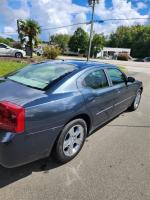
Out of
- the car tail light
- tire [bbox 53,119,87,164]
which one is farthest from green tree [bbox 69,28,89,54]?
the car tail light

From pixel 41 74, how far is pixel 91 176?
5.99 ft

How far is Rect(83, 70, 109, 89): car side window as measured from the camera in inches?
156

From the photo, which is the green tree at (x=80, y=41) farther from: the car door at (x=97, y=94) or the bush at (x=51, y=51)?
the car door at (x=97, y=94)

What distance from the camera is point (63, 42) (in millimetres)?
108000

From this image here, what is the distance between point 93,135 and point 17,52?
18416 millimetres

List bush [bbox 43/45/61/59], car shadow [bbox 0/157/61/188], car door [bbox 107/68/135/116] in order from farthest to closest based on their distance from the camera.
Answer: bush [bbox 43/45/61/59], car door [bbox 107/68/135/116], car shadow [bbox 0/157/61/188]

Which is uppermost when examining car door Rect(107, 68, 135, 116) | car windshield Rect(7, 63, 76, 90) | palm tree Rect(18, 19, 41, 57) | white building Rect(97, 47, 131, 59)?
palm tree Rect(18, 19, 41, 57)

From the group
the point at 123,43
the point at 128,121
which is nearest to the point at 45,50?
the point at 128,121

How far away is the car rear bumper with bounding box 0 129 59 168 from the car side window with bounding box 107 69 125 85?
2127 millimetres

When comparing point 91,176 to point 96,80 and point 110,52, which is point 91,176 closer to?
point 96,80

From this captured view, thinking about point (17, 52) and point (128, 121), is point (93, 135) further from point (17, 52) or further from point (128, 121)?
point (17, 52)

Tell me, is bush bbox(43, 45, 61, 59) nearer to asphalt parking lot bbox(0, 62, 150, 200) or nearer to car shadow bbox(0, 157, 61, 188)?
asphalt parking lot bbox(0, 62, 150, 200)

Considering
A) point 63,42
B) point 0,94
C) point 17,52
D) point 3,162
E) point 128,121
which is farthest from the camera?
point 63,42

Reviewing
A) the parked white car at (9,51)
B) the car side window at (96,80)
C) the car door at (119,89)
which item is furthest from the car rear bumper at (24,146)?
the parked white car at (9,51)
